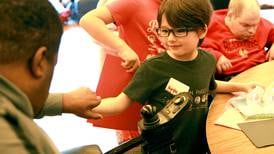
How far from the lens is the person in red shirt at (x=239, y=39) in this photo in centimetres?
179

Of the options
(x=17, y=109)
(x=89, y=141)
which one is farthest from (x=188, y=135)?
(x=89, y=141)

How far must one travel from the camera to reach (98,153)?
125cm

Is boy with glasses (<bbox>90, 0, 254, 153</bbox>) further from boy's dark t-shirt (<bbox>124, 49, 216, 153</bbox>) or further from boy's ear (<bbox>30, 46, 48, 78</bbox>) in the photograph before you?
boy's ear (<bbox>30, 46, 48, 78</bbox>)

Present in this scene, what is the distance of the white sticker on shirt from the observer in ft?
4.44

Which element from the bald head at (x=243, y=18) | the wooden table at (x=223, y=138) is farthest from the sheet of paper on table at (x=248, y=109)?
the bald head at (x=243, y=18)

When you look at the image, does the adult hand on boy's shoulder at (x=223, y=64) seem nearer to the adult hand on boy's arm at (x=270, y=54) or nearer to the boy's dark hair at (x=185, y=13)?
the adult hand on boy's arm at (x=270, y=54)

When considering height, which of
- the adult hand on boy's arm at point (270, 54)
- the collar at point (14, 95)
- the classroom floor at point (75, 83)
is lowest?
the classroom floor at point (75, 83)

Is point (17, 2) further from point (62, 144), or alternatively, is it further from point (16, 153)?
point (62, 144)

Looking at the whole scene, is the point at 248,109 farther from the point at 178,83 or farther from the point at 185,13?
the point at 185,13

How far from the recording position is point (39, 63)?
71 centimetres

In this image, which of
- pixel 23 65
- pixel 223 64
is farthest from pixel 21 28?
pixel 223 64

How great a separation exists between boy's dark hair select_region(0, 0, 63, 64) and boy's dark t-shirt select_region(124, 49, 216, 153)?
672 millimetres

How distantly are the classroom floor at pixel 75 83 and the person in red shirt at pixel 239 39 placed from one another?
1038mm

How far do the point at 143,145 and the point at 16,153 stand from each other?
768 mm
